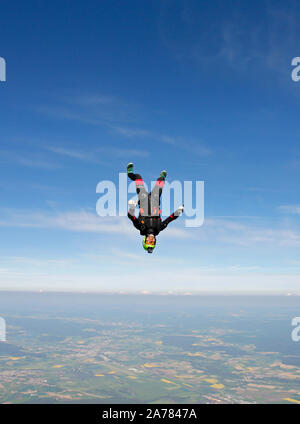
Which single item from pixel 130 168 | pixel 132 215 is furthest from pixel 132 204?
pixel 130 168

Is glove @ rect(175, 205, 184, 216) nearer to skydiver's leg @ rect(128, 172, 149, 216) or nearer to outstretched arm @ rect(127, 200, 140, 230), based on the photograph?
skydiver's leg @ rect(128, 172, 149, 216)

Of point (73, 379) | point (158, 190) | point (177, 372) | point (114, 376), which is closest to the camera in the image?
point (158, 190)

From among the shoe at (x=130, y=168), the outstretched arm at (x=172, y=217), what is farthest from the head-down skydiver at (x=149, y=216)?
the shoe at (x=130, y=168)

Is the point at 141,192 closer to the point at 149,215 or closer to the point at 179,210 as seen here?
the point at 149,215

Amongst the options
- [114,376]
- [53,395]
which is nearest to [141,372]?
[114,376]

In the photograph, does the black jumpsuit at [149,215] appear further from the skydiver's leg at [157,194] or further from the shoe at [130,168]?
the shoe at [130,168]

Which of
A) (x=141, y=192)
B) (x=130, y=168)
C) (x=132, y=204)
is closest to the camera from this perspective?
(x=132, y=204)
